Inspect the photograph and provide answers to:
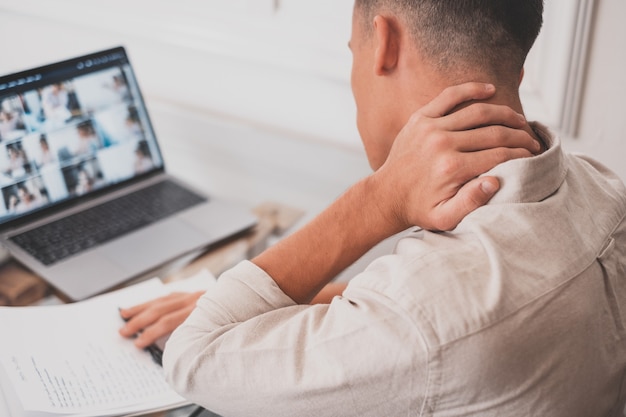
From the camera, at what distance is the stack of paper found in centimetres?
96

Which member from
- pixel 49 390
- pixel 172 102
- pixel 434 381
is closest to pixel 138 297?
pixel 49 390

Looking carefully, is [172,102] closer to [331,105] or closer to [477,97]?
[331,105]

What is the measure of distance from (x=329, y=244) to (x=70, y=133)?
2.30 feet

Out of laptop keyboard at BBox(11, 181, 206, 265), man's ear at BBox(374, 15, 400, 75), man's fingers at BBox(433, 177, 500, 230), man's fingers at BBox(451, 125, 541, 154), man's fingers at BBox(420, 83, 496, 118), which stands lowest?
laptop keyboard at BBox(11, 181, 206, 265)

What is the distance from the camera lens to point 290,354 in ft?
2.56

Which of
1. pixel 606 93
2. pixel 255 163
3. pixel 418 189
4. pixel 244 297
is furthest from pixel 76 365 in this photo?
pixel 606 93

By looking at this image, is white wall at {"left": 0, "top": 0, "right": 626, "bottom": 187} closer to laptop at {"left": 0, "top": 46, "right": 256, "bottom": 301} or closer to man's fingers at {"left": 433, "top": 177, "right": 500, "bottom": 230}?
laptop at {"left": 0, "top": 46, "right": 256, "bottom": 301}

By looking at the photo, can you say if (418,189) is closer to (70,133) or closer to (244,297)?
(244,297)

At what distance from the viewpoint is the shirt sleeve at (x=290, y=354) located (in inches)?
28.9

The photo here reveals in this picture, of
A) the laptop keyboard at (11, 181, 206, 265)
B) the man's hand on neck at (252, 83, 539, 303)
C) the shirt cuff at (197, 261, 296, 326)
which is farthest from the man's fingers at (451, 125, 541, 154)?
the laptop keyboard at (11, 181, 206, 265)

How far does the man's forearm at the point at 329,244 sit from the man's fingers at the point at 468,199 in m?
0.10

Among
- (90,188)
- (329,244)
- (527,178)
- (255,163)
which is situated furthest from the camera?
(255,163)

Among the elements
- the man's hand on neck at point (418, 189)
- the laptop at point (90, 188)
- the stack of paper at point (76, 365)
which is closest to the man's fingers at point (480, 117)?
the man's hand on neck at point (418, 189)

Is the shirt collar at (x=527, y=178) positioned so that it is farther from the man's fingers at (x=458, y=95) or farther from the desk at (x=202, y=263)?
the desk at (x=202, y=263)
